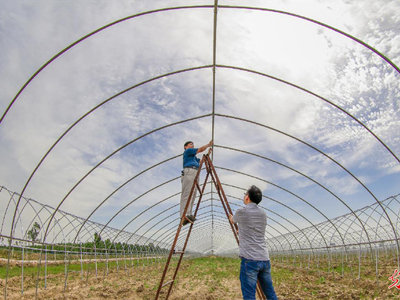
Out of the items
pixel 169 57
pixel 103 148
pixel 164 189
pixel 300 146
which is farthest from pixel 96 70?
pixel 164 189

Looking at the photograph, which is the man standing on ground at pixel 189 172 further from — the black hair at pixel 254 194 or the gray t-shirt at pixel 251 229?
the gray t-shirt at pixel 251 229

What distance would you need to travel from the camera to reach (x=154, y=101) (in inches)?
362

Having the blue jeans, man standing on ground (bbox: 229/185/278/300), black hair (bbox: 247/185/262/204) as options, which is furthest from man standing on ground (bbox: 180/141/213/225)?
the blue jeans

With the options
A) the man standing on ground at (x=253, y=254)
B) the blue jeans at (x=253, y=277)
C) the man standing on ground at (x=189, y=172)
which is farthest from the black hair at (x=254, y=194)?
the man standing on ground at (x=189, y=172)

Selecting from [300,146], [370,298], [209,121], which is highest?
[209,121]

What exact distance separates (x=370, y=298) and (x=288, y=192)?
5.47 meters

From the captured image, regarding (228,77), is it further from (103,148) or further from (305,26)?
(103,148)

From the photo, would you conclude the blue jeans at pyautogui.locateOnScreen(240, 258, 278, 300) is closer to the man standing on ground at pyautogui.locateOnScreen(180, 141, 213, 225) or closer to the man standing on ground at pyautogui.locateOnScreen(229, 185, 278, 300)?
the man standing on ground at pyautogui.locateOnScreen(229, 185, 278, 300)

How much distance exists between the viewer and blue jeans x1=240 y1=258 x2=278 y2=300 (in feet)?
12.9

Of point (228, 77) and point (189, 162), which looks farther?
point (228, 77)

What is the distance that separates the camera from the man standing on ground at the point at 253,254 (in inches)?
158

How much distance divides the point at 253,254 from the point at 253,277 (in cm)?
29

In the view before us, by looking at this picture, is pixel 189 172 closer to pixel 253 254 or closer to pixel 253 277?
pixel 253 254

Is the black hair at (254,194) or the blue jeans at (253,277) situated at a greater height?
the black hair at (254,194)
